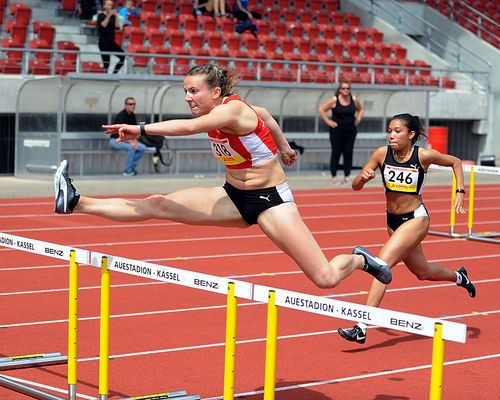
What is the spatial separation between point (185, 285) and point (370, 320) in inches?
45.2

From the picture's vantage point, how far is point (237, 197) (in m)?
6.46

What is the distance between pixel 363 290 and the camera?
9984mm

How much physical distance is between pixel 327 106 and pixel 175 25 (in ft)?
22.5

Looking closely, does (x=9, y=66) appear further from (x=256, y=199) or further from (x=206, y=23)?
(x=256, y=199)

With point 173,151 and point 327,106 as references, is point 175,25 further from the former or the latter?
point 327,106

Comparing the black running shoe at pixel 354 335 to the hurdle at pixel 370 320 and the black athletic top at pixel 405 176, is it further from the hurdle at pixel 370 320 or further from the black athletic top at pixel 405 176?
the hurdle at pixel 370 320

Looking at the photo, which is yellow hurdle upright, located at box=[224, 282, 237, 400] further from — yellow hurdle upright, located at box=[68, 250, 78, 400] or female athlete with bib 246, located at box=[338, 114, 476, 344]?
female athlete with bib 246, located at box=[338, 114, 476, 344]

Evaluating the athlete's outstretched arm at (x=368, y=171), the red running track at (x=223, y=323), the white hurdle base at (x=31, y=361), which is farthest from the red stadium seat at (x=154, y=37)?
the white hurdle base at (x=31, y=361)

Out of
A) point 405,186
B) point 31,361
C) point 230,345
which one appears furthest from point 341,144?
point 230,345

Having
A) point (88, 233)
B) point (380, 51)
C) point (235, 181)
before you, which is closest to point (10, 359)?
point (235, 181)

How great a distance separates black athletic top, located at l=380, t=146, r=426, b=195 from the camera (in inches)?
323

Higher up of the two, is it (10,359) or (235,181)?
(235,181)

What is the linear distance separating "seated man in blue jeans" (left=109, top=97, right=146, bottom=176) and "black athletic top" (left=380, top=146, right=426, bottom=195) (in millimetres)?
11886


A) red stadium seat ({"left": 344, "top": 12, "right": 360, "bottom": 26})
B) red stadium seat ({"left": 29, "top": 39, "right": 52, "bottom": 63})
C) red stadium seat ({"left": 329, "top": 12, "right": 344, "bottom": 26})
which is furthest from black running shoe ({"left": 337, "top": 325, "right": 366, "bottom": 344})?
red stadium seat ({"left": 344, "top": 12, "right": 360, "bottom": 26})
